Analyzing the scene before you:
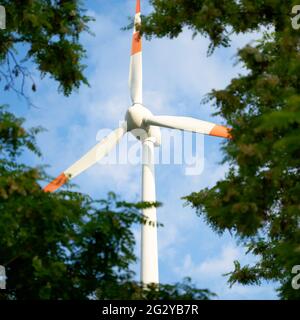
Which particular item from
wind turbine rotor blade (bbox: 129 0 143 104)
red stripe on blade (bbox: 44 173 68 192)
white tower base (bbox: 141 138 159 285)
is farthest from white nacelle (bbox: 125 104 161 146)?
red stripe on blade (bbox: 44 173 68 192)

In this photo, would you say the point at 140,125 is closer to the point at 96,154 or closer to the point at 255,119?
the point at 96,154

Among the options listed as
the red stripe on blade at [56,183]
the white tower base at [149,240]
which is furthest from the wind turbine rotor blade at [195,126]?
the red stripe on blade at [56,183]

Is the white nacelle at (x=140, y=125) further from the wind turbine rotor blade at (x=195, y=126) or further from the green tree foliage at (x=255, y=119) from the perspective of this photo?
the green tree foliage at (x=255, y=119)

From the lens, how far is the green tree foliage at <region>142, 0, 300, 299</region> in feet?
40.1

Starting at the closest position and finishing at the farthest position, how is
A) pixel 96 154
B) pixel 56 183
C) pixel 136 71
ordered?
pixel 56 183
pixel 96 154
pixel 136 71

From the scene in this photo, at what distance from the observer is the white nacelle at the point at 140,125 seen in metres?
33.2

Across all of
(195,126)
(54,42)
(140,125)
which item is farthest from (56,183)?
(140,125)

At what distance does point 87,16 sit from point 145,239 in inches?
601

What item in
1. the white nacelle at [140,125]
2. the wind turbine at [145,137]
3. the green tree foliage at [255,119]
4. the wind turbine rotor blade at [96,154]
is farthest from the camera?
the white nacelle at [140,125]

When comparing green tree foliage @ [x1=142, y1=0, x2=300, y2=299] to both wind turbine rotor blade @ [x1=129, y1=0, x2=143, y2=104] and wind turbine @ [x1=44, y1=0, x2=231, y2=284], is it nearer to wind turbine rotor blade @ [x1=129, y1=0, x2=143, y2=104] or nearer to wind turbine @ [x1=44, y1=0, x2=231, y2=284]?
wind turbine @ [x1=44, y1=0, x2=231, y2=284]

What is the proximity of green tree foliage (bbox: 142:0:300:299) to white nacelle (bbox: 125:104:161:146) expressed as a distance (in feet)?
46.1

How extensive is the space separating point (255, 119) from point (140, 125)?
808 inches

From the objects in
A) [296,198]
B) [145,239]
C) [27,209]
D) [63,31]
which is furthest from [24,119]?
[145,239]

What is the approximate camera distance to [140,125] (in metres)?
33.6
